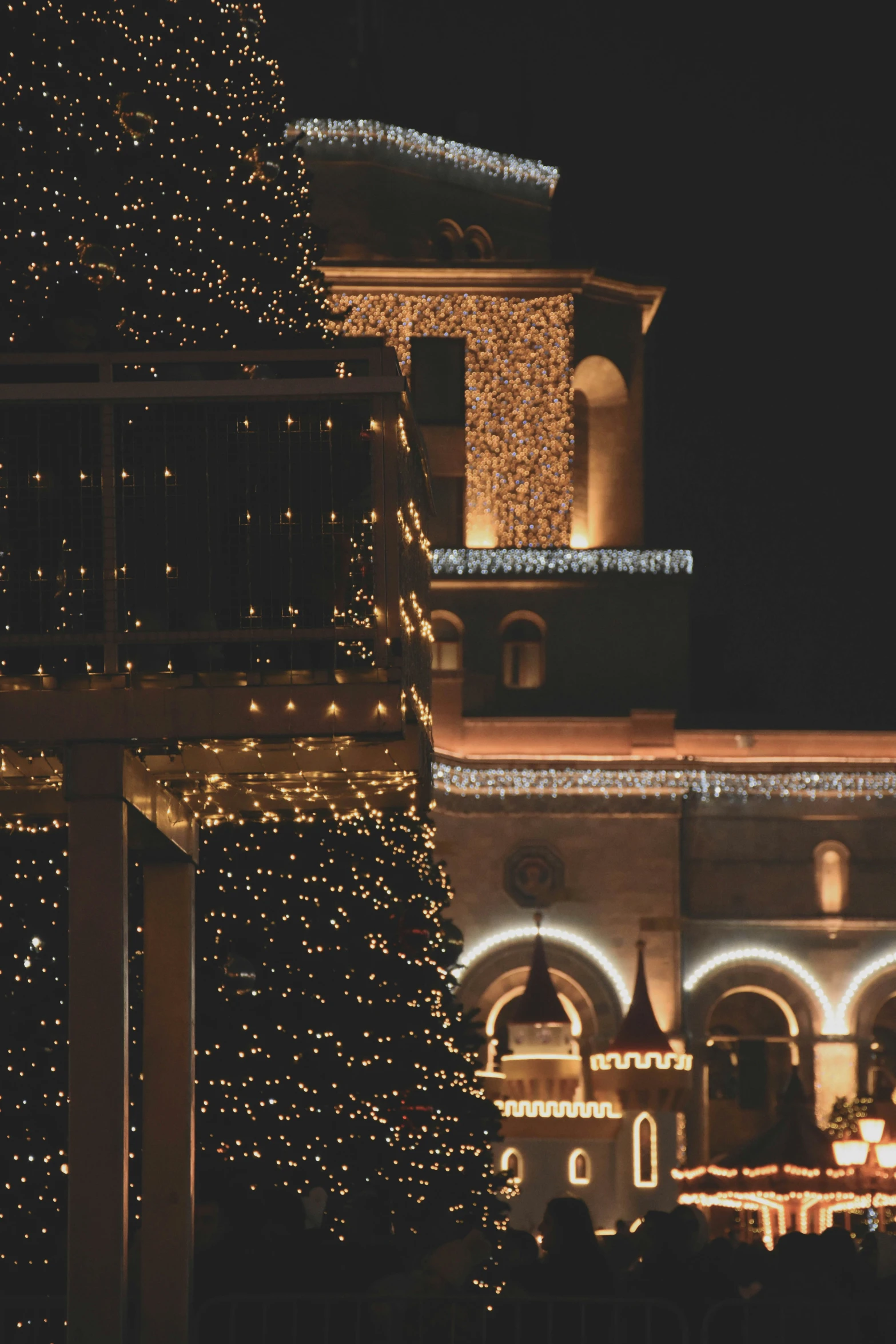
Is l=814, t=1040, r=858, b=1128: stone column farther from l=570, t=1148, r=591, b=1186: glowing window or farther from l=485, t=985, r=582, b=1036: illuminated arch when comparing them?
l=570, t=1148, r=591, b=1186: glowing window

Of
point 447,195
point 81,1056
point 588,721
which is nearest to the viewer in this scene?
point 81,1056

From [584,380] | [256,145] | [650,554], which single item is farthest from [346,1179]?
[584,380]

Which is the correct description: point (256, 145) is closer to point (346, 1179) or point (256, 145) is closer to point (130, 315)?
point (130, 315)

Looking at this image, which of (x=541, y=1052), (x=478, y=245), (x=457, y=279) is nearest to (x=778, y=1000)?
(x=541, y=1052)

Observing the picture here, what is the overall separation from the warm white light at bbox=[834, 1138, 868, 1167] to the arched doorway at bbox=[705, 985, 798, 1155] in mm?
13225

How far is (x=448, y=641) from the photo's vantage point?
43.1 metres

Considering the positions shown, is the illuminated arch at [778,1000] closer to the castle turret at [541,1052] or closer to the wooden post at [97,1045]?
the castle turret at [541,1052]

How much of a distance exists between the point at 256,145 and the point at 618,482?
32709mm

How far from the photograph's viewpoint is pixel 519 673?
142 feet

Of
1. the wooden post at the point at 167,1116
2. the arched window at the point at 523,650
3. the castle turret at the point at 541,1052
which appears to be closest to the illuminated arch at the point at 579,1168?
the castle turret at the point at 541,1052

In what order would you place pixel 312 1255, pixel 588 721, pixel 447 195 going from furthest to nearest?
pixel 447 195
pixel 588 721
pixel 312 1255

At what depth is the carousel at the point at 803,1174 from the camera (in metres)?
26.2

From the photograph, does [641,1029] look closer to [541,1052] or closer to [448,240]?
[541,1052]

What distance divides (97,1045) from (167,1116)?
52.5 inches
